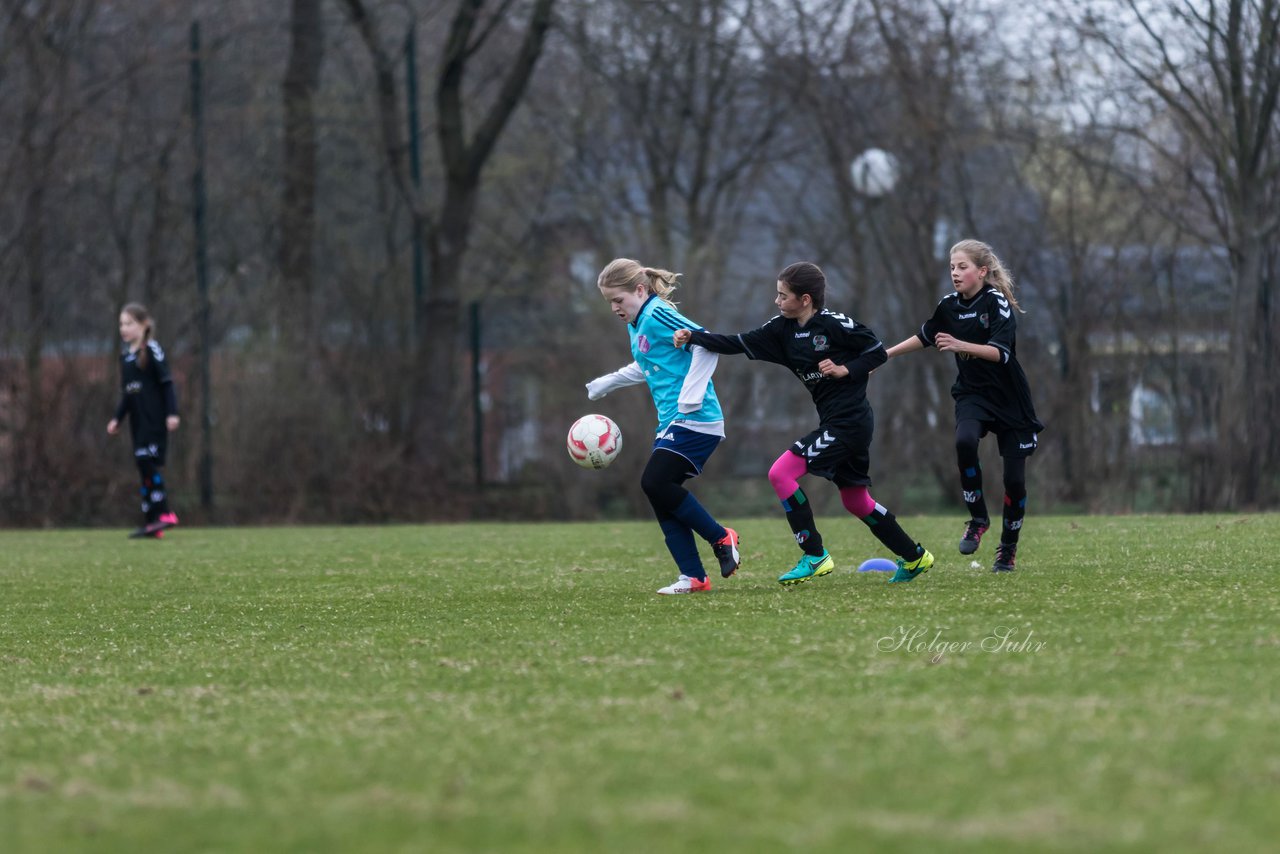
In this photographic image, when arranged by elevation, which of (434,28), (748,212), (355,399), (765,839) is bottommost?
(765,839)

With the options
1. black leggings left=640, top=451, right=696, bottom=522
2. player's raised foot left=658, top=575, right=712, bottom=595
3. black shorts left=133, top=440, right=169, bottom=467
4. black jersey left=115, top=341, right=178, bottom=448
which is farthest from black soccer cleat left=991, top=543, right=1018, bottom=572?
Answer: black shorts left=133, top=440, right=169, bottom=467

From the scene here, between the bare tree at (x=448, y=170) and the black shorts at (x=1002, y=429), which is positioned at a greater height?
the bare tree at (x=448, y=170)

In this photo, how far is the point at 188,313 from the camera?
21531 mm

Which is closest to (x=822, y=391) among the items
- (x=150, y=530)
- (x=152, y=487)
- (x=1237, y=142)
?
(x=152, y=487)

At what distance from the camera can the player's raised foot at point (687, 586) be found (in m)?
7.79

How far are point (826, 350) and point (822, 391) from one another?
0.23 metres

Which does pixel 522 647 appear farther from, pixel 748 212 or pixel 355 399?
pixel 748 212

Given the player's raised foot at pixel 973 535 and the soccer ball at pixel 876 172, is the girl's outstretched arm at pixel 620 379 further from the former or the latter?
the soccer ball at pixel 876 172

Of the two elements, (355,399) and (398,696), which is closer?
(398,696)

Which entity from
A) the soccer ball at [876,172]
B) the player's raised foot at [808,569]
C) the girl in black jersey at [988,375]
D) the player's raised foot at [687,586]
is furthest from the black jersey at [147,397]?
the soccer ball at [876,172]

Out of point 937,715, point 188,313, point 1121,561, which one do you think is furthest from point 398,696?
point 188,313

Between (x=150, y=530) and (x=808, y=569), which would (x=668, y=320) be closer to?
(x=808, y=569)

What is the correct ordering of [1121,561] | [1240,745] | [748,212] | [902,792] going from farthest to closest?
[748,212] < [1121,561] < [1240,745] < [902,792]

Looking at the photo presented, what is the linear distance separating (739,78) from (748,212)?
153 inches
